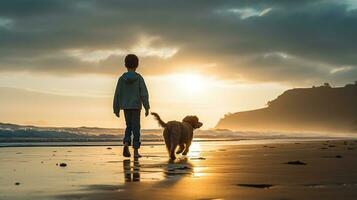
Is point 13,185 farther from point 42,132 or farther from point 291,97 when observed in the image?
point 291,97

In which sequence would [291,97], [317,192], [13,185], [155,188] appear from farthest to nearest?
[291,97], [13,185], [155,188], [317,192]

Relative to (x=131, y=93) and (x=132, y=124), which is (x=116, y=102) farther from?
(x=132, y=124)

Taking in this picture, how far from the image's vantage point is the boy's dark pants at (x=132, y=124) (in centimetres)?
1294

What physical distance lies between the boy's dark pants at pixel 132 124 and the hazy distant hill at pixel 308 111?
446 feet

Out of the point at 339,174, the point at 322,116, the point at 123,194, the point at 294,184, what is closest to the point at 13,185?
the point at 123,194

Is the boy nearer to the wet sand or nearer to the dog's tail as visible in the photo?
the dog's tail

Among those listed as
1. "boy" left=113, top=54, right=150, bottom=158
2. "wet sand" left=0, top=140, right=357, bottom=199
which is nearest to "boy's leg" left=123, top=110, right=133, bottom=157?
"boy" left=113, top=54, right=150, bottom=158

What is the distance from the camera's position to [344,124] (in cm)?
14850

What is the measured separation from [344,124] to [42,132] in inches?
5051

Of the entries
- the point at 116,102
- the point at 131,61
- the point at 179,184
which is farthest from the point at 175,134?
the point at 179,184

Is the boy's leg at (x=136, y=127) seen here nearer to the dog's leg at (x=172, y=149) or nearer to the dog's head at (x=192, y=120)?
the dog's leg at (x=172, y=149)

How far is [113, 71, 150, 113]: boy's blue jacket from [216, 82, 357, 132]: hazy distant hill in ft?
446

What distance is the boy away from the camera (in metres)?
13.0

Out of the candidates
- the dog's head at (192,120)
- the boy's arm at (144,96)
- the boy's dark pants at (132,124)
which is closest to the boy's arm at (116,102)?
the boy's dark pants at (132,124)
